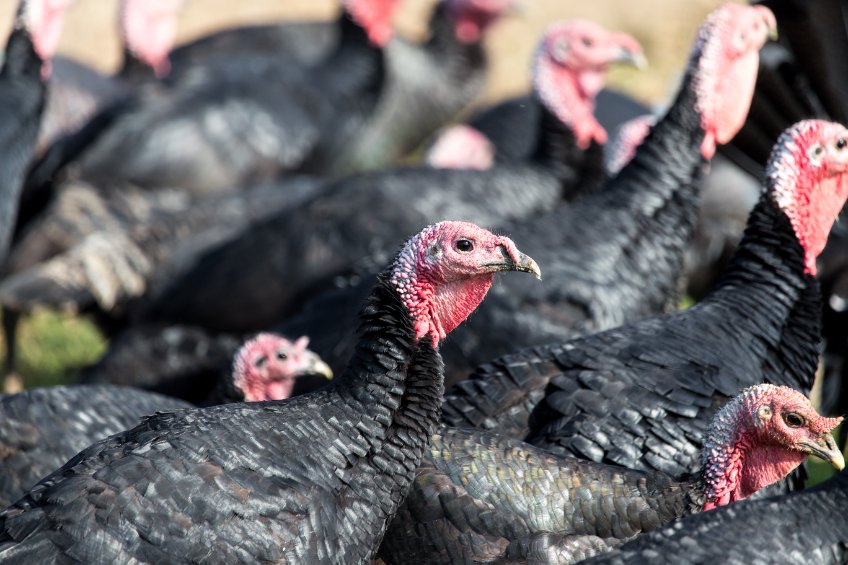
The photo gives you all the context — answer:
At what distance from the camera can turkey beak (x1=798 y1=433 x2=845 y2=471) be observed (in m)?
3.11

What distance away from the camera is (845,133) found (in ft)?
12.6

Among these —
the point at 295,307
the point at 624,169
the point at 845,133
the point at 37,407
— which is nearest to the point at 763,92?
the point at 624,169

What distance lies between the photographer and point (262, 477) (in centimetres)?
292

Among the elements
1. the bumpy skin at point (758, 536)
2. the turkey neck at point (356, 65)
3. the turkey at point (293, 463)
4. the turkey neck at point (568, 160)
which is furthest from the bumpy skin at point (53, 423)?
the turkey neck at point (356, 65)

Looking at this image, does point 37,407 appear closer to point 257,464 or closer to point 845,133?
point 257,464

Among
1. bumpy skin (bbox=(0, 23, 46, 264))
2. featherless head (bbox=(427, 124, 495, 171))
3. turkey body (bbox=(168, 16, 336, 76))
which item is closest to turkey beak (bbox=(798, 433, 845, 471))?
bumpy skin (bbox=(0, 23, 46, 264))

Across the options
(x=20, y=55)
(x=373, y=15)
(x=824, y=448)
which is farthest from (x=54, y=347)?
(x=824, y=448)

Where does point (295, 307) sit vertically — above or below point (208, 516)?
below

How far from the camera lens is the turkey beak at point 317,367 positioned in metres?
4.25

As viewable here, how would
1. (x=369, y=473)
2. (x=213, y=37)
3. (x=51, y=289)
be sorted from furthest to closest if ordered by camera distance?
(x=213, y=37) < (x=51, y=289) < (x=369, y=473)

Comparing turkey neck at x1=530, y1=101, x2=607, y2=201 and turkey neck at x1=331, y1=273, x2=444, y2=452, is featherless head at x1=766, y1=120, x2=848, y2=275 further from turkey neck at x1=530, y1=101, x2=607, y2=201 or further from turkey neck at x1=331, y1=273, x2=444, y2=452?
turkey neck at x1=530, y1=101, x2=607, y2=201

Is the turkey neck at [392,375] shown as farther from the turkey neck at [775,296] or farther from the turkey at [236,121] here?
the turkey at [236,121]

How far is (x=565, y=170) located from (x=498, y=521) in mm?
2685

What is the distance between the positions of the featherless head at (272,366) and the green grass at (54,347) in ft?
6.59
